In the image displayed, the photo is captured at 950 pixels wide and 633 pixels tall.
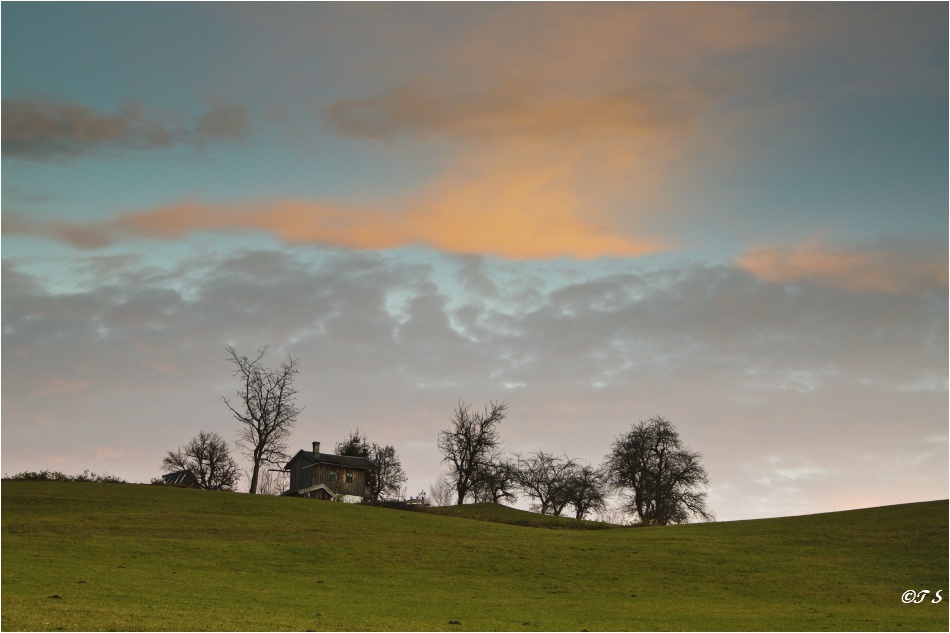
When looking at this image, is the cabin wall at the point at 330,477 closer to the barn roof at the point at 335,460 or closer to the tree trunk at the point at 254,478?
the barn roof at the point at 335,460

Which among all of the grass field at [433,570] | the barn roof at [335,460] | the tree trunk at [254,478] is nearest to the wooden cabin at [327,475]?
the barn roof at [335,460]

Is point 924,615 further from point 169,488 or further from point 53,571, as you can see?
point 169,488

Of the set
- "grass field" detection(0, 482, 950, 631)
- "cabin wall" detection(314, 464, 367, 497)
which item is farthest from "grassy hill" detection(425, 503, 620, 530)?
"cabin wall" detection(314, 464, 367, 497)

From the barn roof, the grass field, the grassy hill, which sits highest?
the barn roof

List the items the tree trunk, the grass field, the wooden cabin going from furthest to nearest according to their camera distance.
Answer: the wooden cabin < the tree trunk < the grass field

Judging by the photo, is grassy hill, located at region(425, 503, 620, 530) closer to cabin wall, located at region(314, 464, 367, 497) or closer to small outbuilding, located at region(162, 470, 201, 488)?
cabin wall, located at region(314, 464, 367, 497)

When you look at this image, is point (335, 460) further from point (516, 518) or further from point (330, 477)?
point (516, 518)

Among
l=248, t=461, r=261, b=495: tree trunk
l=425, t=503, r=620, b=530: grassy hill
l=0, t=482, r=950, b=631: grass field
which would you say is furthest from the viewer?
l=248, t=461, r=261, b=495: tree trunk

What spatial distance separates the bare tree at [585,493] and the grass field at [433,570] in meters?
47.0

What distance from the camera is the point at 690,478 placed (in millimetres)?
101312

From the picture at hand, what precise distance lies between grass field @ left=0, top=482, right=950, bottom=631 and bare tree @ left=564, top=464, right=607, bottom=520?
154 ft

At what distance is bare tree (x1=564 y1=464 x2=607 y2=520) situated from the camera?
113519 millimetres

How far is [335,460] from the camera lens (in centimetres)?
10700

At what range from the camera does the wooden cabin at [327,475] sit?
104 meters
